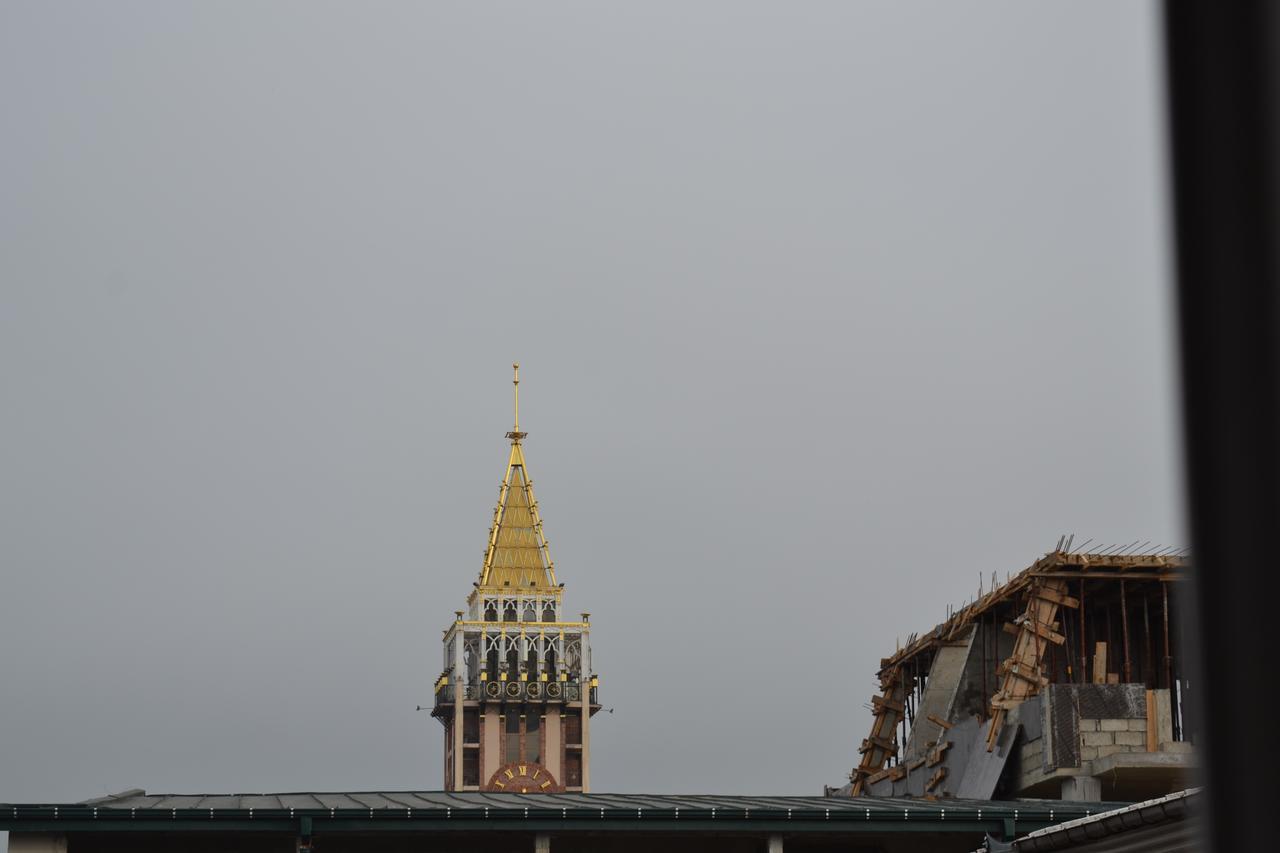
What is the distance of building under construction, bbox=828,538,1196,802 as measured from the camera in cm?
4097

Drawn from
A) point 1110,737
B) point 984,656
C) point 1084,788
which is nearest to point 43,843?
point 1084,788

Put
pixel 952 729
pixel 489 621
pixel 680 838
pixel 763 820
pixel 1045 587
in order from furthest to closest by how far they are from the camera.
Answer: pixel 489 621, pixel 952 729, pixel 1045 587, pixel 680 838, pixel 763 820

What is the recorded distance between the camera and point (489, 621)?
9162 centimetres

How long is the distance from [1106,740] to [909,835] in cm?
1026

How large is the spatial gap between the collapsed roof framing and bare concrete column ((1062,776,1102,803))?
3459 millimetres

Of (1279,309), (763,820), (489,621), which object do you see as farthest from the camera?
(489,621)

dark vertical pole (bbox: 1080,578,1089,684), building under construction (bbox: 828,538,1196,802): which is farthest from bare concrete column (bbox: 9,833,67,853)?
dark vertical pole (bbox: 1080,578,1089,684)

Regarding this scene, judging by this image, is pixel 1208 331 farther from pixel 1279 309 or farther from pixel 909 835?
pixel 909 835

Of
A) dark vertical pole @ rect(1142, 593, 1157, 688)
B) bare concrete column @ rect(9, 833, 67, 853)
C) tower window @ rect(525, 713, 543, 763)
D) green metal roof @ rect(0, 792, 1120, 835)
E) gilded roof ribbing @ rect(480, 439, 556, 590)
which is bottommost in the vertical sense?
bare concrete column @ rect(9, 833, 67, 853)

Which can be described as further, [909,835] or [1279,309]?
[909,835]

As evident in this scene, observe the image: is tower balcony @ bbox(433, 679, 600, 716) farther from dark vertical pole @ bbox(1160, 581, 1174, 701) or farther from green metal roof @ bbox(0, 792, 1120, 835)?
green metal roof @ bbox(0, 792, 1120, 835)

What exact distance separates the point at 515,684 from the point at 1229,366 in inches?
3516

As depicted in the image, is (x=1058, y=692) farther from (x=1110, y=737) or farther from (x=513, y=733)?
(x=513, y=733)

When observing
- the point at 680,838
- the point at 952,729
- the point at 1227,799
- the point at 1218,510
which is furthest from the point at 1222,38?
the point at 952,729
